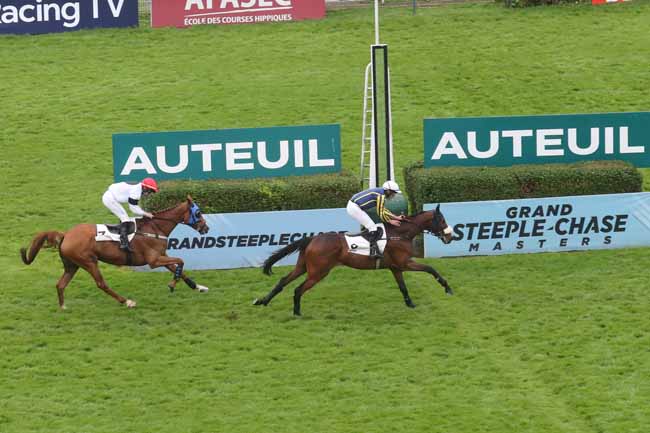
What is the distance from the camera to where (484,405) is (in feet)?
53.7

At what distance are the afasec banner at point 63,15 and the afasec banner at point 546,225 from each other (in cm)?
1610

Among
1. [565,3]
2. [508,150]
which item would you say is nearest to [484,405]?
[508,150]

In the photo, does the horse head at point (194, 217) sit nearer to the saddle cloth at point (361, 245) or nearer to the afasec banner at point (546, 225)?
the saddle cloth at point (361, 245)

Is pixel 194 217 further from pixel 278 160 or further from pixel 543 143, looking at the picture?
pixel 543 143

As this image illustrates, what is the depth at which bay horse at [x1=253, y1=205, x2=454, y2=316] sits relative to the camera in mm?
19547

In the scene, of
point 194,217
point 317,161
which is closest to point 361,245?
point 194,217

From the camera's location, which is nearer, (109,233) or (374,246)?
(374,246)

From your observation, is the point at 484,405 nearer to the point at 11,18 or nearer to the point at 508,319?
the point at 508,319

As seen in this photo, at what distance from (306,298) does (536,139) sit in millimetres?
5496

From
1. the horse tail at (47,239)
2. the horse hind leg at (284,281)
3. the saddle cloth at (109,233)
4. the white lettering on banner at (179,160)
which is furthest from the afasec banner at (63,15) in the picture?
the horse hind leg at (284,281)

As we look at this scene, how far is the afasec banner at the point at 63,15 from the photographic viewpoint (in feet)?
114

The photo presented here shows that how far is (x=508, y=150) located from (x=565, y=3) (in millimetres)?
14863

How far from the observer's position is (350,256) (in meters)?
19.7

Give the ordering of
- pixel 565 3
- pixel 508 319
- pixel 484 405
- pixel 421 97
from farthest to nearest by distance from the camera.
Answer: pixel 565 3
pixel 421 97
pixel 508 319
pixel 484 405
